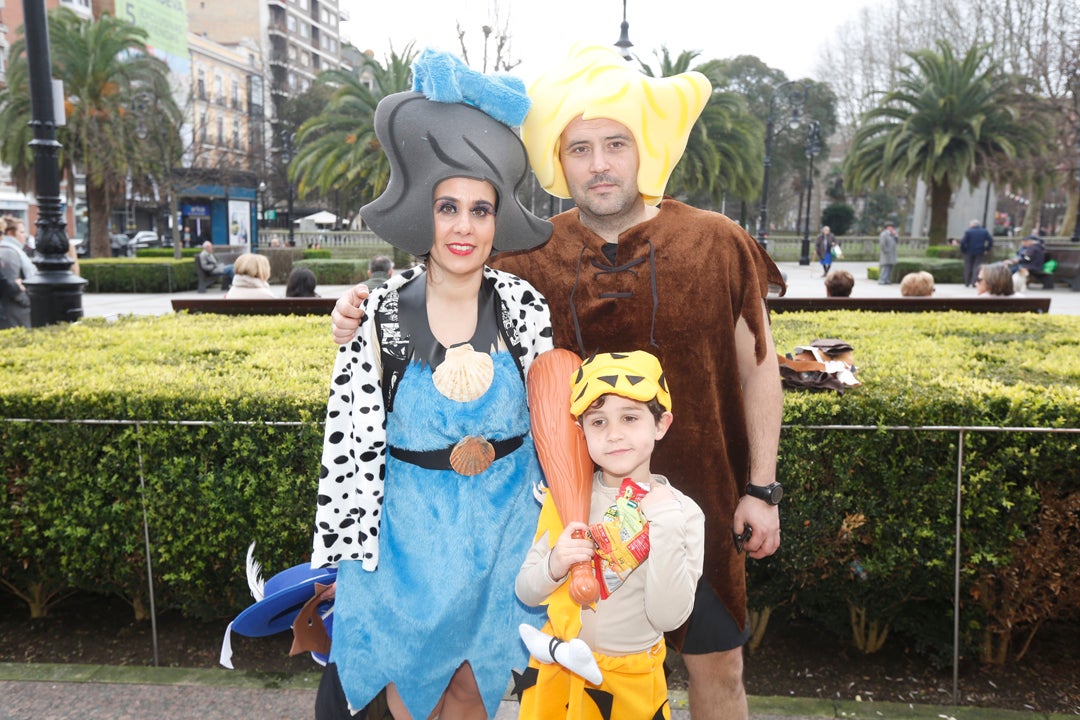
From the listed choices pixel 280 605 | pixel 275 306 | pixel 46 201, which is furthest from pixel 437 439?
pixel 46 201

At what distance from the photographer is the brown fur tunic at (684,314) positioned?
7.67ft

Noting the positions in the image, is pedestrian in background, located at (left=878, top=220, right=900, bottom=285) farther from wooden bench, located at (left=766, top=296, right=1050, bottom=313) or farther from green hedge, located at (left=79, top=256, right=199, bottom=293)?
green hedge, located at (left=79, top=256, right=199, bottom=293)

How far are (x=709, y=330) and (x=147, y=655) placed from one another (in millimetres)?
3206

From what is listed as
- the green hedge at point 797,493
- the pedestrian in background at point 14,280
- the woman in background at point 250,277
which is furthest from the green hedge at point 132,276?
the green hedge at point 797,493

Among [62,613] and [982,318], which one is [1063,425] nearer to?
[982,318]

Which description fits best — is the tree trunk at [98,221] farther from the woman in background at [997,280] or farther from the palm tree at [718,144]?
the woman in background at [997,280]

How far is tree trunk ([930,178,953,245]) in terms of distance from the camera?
29516 millimetres

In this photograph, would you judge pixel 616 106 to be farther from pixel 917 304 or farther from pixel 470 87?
pixel 917 304

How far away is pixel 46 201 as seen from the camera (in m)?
8.23

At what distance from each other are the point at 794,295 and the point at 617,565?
18.2 meters

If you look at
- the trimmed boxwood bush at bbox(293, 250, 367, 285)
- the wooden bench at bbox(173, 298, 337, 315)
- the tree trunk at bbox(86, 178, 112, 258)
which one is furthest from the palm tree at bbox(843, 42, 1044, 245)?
the tree trunk at bbox(86, 178, 112, 258)

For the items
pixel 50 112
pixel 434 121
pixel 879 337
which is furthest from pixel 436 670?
pixel 50 112

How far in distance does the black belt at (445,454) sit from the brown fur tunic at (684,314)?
0.36 m

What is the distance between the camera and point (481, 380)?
2.17 m
